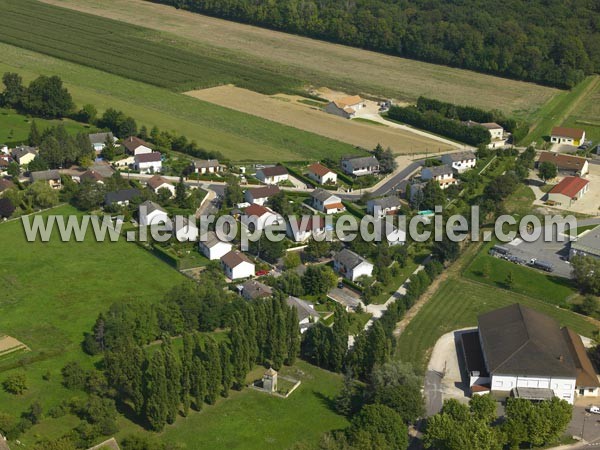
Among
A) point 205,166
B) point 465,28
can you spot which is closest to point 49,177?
point 205,166

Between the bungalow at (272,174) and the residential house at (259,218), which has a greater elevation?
the bungalow at (272,174)

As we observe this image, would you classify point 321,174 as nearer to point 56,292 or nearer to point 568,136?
point 56,292

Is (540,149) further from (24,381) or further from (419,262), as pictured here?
(24,381)

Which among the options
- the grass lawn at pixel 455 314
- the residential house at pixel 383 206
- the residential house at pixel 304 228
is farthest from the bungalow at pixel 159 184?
the grass lawn at pixel 455 314

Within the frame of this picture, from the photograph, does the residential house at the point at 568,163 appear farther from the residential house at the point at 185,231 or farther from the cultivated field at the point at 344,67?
the residential house at the point at 185,231

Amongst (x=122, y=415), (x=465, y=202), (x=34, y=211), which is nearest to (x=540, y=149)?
(x=465, y=202)

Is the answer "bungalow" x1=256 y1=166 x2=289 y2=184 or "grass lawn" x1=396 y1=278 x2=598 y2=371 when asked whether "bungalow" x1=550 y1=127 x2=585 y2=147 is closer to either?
"bungalow" x1=256 y1=166 x2=289 y2=184

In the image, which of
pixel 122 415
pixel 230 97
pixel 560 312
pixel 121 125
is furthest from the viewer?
pixel 230 97
